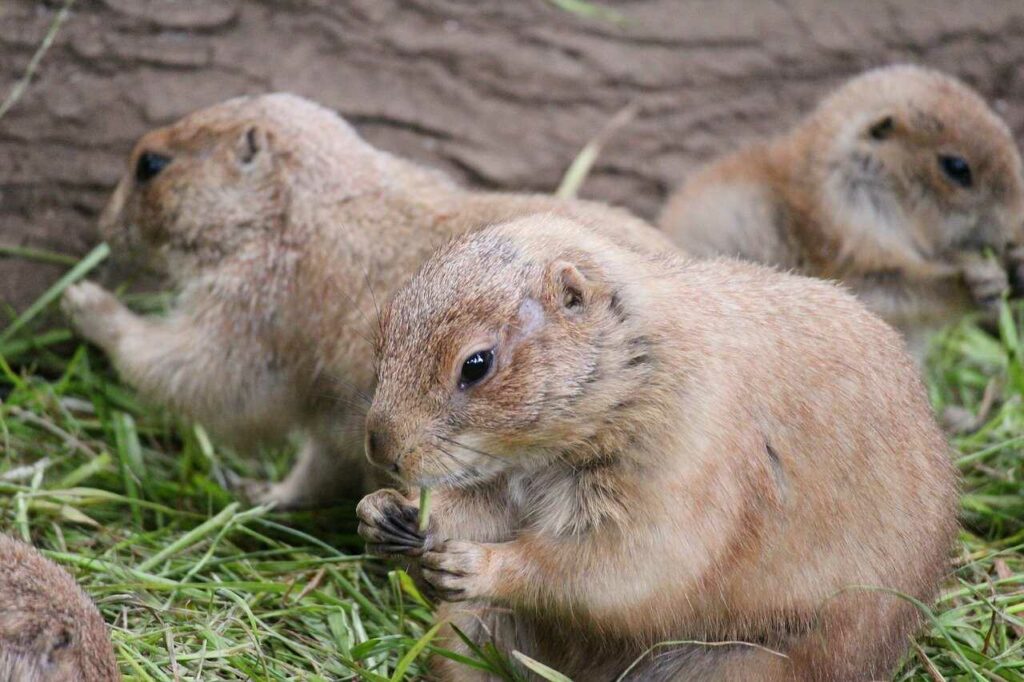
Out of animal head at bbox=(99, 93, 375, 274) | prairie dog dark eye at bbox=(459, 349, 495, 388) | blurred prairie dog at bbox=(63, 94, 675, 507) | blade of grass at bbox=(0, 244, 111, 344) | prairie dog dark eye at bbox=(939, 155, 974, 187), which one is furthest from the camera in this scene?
prairie dog dark eye at bbox=(939, 155, 974, 187)

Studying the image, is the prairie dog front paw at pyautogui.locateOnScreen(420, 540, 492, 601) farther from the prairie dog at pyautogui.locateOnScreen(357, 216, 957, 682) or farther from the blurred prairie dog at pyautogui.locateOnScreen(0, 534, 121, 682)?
the blurred prairie dog at pyautogui.locateOnScreen(0, 534, 121, 682)

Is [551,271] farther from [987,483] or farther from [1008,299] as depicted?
[1008,299]

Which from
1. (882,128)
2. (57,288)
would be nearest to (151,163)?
(57,288)

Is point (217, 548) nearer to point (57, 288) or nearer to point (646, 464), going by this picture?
point (57, 288)

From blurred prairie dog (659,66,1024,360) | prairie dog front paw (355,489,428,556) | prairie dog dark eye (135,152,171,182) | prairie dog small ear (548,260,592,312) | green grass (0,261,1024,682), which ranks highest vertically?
prairie dog small ear (548,260,592,312)

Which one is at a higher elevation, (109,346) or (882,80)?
(882,80)

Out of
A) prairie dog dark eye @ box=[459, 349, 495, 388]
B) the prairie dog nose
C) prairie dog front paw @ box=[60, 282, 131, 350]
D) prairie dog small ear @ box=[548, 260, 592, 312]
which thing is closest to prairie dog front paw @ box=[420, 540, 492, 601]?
the prairie dog nose

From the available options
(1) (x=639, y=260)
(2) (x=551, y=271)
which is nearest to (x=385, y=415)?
(2) (x=551, y=271)

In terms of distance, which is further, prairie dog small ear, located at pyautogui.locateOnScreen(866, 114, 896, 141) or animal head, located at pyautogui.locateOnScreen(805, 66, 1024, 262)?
prairie dog small ear, located at pyautogui.locateOnScreen(866, 114, 896, 141)
